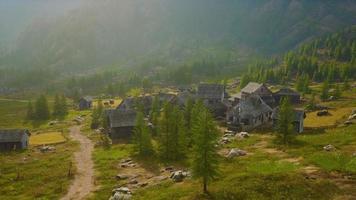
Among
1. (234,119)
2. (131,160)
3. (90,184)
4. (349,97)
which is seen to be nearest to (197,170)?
(90,184)

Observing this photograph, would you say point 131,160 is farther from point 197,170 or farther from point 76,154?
point 197,170

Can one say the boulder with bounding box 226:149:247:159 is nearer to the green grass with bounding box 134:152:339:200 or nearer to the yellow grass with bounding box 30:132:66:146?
the green grass with bounding box 134:152:339:200

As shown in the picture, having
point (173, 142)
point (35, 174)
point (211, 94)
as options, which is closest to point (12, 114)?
point (211, 94)

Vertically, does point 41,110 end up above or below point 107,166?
above

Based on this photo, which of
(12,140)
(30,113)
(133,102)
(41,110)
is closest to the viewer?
(12,140)

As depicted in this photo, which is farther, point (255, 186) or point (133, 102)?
point (133, 102)

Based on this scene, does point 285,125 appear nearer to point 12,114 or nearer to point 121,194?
point 121,194

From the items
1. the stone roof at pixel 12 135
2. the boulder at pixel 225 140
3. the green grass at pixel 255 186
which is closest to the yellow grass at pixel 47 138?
the stone roof at pixel 12 135
